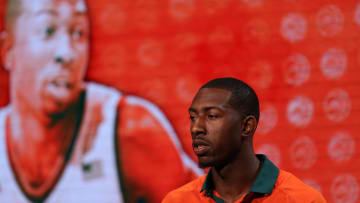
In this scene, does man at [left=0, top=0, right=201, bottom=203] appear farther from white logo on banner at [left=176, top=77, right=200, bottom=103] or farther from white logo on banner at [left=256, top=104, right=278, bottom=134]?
white logo on banner at [left=256, top=104, right=278, bottom=134]

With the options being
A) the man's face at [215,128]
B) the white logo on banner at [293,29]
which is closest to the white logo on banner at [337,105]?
the white logo on banner at [293,29]

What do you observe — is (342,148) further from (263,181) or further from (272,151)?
(263,181)

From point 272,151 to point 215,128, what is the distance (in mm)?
2274

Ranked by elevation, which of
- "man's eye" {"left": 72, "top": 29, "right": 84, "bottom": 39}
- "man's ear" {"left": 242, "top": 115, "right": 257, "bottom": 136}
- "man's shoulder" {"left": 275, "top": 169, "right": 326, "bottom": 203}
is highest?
"man's ear" {"left": 242, "top": 115, "right": 257, "bottom": 136}

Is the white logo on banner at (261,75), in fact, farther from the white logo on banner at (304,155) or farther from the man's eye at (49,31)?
the man's eye at (49,31)

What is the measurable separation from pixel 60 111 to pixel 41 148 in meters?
0.34

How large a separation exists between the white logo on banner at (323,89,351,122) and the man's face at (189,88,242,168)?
2311 mm

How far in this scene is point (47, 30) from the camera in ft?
14.4

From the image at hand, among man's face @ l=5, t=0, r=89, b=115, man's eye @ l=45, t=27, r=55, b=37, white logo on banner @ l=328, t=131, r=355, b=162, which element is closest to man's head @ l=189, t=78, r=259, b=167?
white logo on banner @ l=328, t=131, r=355, b=162

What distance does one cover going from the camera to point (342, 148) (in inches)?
160

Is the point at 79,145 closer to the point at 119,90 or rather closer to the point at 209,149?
the point at 119,90

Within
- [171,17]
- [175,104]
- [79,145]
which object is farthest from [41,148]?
[171,17]

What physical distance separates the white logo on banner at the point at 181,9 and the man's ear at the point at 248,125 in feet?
7.71

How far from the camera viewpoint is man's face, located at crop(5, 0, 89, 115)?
4344 millimetres
